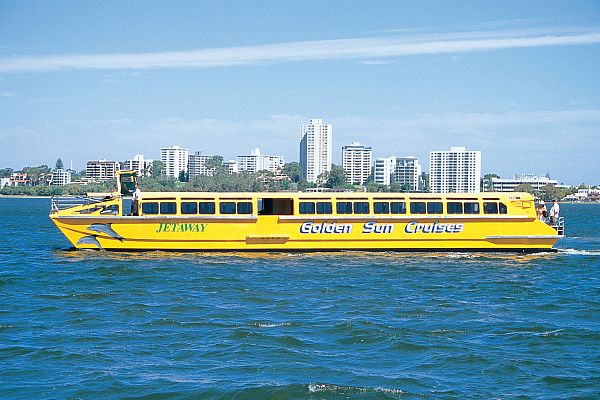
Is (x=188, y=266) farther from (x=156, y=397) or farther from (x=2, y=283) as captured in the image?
(x=156, y=397)

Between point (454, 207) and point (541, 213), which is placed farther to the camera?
point (541, 213)

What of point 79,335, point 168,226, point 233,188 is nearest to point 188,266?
point 168,226

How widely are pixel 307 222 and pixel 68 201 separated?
1088cm

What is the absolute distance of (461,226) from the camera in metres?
33.4

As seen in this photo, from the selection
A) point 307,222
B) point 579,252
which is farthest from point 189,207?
point 579,252

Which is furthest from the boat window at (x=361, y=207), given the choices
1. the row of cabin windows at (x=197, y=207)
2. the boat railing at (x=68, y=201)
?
the boat railing at (x=68, y=201)

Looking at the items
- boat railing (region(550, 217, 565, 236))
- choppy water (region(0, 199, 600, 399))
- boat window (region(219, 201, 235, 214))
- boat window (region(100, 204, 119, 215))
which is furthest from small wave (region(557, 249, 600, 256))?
boat window (region(100, 204, 119, 215))

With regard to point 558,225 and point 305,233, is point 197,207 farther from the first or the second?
point 558,225

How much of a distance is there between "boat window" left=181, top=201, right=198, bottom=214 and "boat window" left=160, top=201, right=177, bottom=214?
1.12ft

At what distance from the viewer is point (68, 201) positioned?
34.1 meters

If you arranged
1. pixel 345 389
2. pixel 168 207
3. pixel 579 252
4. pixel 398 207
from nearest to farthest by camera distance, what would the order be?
pixel 345 389 → pixel 168 207 → pixel 398 207 → pixel 579 252

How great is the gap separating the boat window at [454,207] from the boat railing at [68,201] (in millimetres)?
15237

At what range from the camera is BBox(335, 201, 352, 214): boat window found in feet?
109

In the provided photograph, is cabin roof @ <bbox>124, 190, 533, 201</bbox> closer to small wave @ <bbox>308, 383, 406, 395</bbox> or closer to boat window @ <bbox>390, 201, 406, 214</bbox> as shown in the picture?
boat window @ <bbox>390, 201, 406, 214</bbox>
